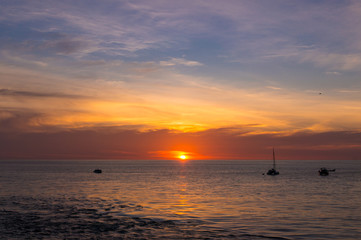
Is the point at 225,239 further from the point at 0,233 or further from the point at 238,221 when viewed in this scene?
the point at 0,233

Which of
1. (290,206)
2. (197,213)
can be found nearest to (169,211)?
(197,213)

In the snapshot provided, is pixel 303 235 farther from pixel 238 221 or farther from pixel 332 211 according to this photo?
pixel 332 211

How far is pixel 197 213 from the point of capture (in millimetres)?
49688

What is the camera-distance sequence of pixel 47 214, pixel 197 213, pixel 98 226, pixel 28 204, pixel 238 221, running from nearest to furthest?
pixel 98 226 < pixel 238 221 < pixel 47 214 < pixel 197 213 < pixel 28 204

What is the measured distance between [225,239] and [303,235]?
8.77 m

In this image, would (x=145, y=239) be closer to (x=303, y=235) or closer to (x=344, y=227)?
(x=303, y=235)

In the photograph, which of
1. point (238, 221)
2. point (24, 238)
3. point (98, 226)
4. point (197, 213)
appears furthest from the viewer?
point (197, 213)

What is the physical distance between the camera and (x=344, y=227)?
133 feet

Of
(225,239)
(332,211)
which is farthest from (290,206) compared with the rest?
(225,239)

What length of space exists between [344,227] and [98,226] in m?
27.6

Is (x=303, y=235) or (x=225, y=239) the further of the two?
(x=303, y=235)

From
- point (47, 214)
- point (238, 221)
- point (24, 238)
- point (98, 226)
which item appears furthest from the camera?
point (47, 214)

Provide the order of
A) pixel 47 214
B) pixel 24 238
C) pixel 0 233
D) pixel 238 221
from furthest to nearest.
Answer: pixel 47 214 < pixel 238 221 < pixel 0 233 < pixel 24 238

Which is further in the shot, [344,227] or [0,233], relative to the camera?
[344,227]
